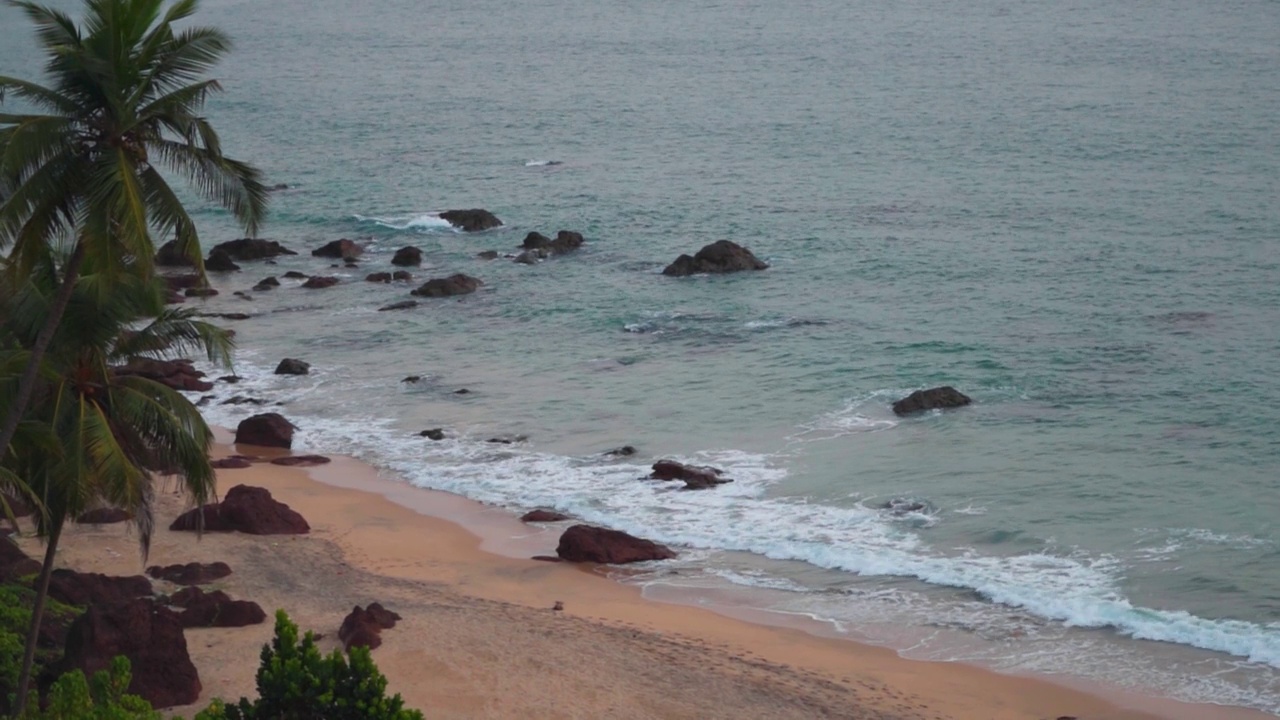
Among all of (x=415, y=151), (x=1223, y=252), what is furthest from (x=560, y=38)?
(x=1223, y=252)

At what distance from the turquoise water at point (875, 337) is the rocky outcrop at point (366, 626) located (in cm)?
511

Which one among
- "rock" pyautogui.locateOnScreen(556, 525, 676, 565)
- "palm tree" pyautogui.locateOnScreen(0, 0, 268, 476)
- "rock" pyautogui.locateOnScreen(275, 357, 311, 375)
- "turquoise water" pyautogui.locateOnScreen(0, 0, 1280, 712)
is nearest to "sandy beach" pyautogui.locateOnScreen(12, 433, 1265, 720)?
"rock" pyautogui.locateOnScreen(556, 525, 676, 565)

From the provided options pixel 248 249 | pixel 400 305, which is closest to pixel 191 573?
pixel 400 305

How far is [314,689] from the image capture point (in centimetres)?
1255

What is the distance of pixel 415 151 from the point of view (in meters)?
77.6

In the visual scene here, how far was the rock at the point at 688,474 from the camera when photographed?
1099 inches

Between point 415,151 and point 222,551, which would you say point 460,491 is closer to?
point 222,551

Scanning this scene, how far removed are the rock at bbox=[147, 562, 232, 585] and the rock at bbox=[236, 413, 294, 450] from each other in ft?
28.7

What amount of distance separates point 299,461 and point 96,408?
14632 mm

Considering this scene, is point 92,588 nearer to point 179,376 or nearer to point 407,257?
point 179,376

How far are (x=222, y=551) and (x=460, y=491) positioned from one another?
5.81 meters

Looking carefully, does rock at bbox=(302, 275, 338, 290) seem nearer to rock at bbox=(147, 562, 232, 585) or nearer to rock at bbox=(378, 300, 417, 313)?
rock at bbox=(378, 300, 417, 313)

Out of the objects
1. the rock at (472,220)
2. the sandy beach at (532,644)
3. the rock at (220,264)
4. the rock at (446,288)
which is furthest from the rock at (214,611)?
the rock at (472,220)

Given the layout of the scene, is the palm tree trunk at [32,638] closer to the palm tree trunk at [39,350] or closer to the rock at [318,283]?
the palm tree trunk at [39,350]
